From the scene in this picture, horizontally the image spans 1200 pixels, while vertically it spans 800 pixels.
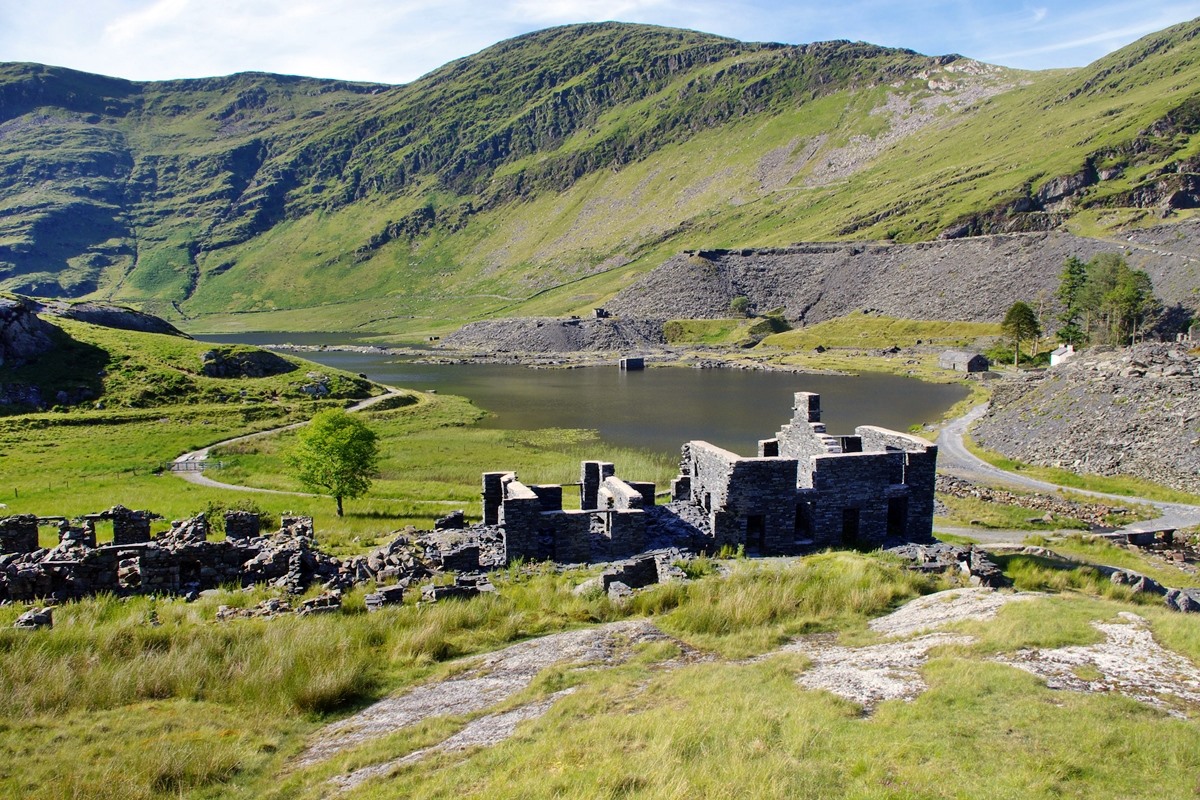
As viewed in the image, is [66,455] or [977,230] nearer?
[66,455]

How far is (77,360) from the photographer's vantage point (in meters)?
86.8

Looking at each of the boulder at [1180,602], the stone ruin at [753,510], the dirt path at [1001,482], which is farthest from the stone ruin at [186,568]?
the dirt path at [1001,482]

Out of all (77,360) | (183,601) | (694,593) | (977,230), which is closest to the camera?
(694,593)

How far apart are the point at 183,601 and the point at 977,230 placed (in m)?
201

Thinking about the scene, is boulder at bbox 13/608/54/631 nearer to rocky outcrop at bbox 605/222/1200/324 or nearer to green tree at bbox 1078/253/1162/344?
green tree at bbox 1078/253/1162/344

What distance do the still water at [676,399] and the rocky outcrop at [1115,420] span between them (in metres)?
11.9

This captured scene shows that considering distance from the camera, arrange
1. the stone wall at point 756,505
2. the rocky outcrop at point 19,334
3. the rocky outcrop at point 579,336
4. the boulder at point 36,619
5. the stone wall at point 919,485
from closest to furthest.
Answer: the boulder at point 36,619 → the stone wall at point 756,505 → the stone wall at point 919,485 → the rocky outcrop at point 19,334 → the rocky outcrop at point 579,336

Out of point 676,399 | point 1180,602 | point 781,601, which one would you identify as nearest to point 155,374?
point 676,399

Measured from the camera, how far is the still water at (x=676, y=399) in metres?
69.7

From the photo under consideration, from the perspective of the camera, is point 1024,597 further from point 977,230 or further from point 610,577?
point 977,230

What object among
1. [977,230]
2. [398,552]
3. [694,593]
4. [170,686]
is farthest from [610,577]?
[977,230]

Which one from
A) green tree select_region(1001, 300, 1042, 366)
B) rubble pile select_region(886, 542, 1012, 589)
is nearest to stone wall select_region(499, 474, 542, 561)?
rubble pile select_region(886, 542, 1012, 589)

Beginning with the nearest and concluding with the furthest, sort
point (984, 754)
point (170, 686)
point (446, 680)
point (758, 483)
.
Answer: point (984, 754) < point (170, 686) < point (446, 680) < point (758, 483)

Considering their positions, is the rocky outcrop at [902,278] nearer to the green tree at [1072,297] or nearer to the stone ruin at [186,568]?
the green tree at [1072,297]
